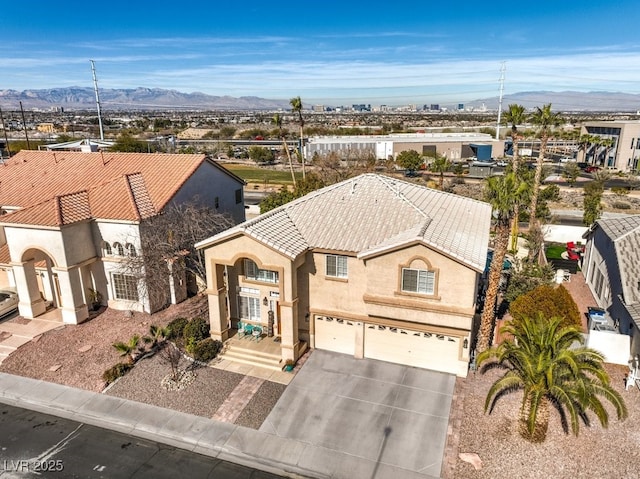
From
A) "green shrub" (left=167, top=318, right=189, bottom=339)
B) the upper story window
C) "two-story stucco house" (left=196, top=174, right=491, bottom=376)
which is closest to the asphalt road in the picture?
"green shrub" (left=167, top=318, right=189, bottom=339)

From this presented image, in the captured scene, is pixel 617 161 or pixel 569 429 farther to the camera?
pixel 617 161

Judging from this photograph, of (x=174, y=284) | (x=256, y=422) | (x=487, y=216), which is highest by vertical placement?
(x=487, y=216)

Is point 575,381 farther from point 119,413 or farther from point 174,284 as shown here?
point 174,284

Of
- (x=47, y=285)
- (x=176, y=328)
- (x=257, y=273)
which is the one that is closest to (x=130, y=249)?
(x=176, y=328)

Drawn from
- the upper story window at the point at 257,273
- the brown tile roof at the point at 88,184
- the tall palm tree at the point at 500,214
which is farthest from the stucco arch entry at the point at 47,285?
the tall palm tree at the point at 500,214

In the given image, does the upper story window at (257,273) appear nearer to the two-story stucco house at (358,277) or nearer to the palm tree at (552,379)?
the two-story stucco house at (358,277)

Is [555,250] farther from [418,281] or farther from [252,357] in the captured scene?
[252,357]

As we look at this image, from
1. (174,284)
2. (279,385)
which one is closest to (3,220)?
(174,284)
